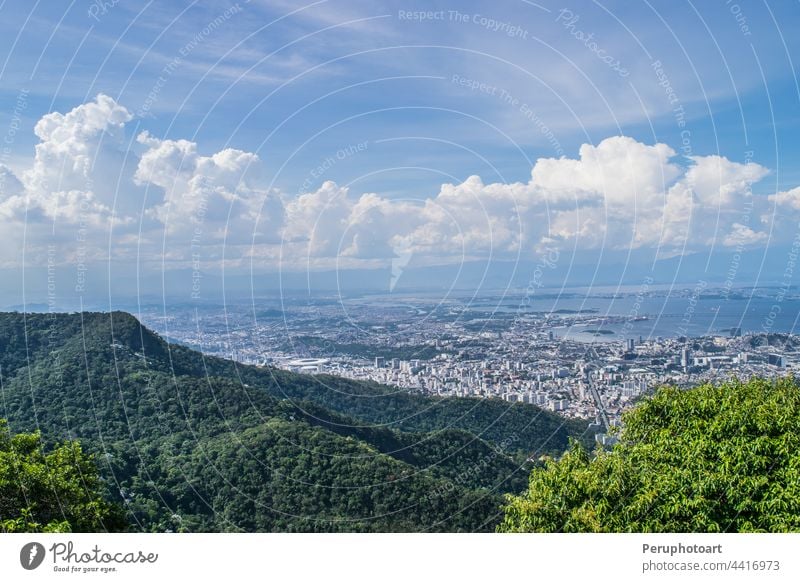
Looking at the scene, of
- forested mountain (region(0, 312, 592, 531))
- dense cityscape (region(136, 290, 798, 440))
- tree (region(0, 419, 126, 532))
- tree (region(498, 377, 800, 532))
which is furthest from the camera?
dense cityscape (region(136, 290, 798, 440))

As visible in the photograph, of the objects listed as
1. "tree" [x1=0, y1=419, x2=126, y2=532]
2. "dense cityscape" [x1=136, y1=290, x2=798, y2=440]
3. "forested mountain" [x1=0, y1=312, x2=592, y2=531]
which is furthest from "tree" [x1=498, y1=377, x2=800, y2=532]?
"dense cityscape" [x1=136, y1=290, x2=798, y2=440]

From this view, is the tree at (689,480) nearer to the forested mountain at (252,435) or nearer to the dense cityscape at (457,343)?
the forested mountain at (252,435)

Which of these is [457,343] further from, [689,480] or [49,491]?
[49,491]

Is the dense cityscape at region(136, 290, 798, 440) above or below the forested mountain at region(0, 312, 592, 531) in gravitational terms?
above

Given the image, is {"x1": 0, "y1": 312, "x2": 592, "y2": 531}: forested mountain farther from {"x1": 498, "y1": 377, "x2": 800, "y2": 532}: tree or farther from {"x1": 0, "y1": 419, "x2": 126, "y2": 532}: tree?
{"x1": 498, "y1": 377, "x2": 800, "y2": 532}: tree

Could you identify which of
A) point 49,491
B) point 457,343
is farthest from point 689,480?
point 457,343

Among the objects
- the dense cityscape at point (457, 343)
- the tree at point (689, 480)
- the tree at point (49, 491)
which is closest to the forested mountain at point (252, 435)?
the dense cityscape at point (457, 343)
